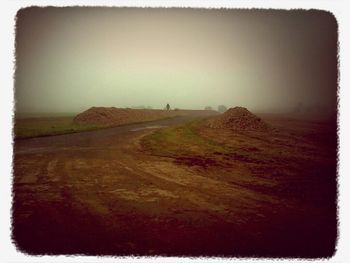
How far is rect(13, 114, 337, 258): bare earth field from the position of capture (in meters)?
4.00

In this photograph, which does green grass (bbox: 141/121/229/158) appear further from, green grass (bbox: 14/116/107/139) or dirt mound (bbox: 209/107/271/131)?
dirt mound (bbox: 209/107/271/131)

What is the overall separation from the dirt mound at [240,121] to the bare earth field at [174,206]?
8999mm

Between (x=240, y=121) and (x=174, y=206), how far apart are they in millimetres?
15134

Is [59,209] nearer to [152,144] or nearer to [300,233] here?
[300,233]

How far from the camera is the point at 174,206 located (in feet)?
16.7

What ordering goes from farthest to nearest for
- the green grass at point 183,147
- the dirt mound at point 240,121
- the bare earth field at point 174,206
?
the dirt mound at point 240,121 < the green grass at point 183,147 < the bare earth field at point 174,206

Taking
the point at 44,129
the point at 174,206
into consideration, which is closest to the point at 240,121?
the point at 44,129

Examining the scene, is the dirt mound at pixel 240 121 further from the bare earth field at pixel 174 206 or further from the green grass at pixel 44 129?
the green grass at pixel 44 129

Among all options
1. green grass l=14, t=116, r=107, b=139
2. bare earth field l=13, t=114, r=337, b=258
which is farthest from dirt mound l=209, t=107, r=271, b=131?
green grass l=14, t=116, r=107, b=139

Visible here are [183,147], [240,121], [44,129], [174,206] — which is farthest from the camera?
[240,121]

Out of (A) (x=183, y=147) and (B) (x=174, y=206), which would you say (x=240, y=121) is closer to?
(A) (x=183, y=147)

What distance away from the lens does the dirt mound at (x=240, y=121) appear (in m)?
18.3

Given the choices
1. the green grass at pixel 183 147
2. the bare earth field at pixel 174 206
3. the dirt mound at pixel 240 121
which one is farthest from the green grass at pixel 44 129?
the dirt mound at pixel 240 121

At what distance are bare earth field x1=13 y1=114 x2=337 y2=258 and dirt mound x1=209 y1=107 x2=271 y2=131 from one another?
29.5ft
